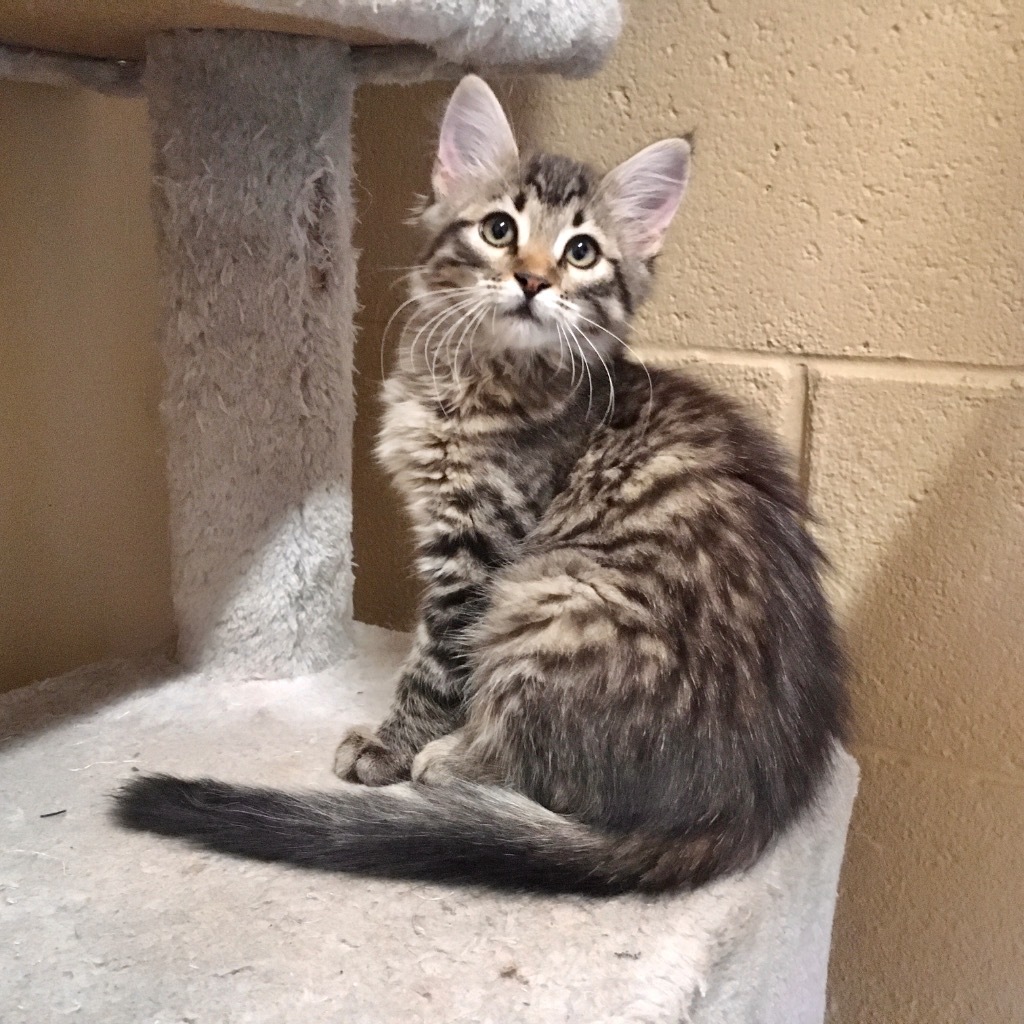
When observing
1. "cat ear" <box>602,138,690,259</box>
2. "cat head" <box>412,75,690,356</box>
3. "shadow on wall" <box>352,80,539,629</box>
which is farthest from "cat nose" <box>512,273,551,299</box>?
"shadow on wall" <box>352,80,539,629</box>

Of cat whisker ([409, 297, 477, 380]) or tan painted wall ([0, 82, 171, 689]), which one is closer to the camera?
cat whisker ([409, 297, 477, 380])

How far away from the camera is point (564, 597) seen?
3.14 ft

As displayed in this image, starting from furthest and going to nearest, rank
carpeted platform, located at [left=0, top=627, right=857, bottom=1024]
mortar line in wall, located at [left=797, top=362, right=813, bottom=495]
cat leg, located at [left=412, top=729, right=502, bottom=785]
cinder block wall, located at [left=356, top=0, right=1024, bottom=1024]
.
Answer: mortar line in wall, located at [left=797, top=362, right=813, bottom=495] < cinder block wall, located at [left=356, top=0, right=1024, bottom=1024] < cat leg, located at [left=412, top=729, right=502, bottom=785] < carpeted platform, located at [left=0, top=627, right=857, bottom=1024]

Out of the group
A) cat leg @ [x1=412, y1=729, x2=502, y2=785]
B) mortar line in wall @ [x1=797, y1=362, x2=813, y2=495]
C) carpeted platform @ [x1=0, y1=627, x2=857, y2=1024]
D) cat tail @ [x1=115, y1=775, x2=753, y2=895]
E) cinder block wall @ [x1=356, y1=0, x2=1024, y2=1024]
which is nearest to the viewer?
carpeted platform @ [x1=0, y1=627, x2=857, y2=1024]

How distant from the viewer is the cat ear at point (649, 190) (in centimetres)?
112

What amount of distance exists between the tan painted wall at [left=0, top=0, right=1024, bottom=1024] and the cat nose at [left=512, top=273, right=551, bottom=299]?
435 millimetres

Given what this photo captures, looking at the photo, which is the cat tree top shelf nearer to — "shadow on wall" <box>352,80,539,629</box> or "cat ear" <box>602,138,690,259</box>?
"cat ear" <box>602,138,690,259</box>

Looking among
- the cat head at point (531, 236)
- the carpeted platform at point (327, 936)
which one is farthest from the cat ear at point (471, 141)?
the carpeted platform at point (327, 936)

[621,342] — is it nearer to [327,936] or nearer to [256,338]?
[256,338]

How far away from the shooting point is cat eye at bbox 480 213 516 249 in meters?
1.10

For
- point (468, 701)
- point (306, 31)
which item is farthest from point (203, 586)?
point (306, 31)

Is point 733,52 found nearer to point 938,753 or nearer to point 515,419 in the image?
point 515,419

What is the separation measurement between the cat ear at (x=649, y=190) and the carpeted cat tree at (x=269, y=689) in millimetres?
137

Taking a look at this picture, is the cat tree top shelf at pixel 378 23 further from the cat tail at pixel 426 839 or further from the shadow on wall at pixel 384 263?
Answer: the cat tail at pixel 426 839
